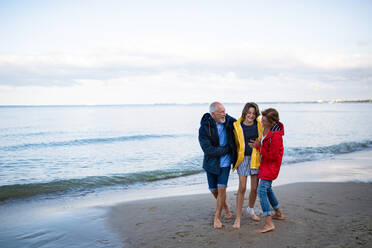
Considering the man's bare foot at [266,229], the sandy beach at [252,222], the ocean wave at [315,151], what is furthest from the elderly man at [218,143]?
the ocean wave at [315,151]

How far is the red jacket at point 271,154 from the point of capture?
4.00 m

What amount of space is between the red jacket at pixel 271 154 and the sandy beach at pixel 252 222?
3.14 ft

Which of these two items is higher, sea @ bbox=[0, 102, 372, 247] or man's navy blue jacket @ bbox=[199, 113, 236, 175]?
man's navy blue jacket @ bbox=[199, 113, 236, 175]

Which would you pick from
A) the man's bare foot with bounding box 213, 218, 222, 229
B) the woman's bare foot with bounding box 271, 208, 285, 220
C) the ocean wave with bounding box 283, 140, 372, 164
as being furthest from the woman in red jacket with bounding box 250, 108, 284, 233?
the ocean wave with bounding box 283, 140, 372, 164

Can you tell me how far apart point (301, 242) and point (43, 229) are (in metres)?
4.49

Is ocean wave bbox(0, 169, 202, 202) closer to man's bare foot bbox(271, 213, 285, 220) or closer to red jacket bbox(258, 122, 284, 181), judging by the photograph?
man's bare foot bbox(271, 213, 285, 220)

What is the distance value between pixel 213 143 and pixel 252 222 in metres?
1.63

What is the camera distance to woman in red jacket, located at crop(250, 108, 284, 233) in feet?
13.1

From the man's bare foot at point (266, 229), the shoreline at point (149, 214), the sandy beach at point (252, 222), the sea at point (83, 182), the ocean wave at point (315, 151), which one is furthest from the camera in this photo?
the ocean wave at point (315, 151)

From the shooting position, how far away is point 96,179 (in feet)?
32.2

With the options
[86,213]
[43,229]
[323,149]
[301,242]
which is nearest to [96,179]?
[86,213]

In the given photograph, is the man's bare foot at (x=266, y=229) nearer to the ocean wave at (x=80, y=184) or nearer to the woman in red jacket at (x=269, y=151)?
the woman in red jacket at (x=269, y=151)

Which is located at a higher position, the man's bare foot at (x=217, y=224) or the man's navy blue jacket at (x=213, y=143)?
the man's navy blue jacket at (x=213, y=143)

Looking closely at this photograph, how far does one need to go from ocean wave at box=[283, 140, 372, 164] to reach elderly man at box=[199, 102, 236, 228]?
923cm
